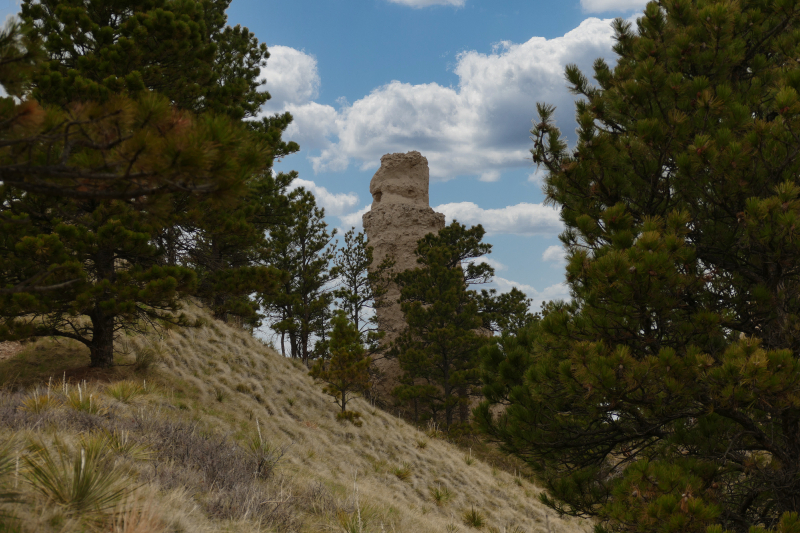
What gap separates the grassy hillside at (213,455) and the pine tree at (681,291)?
2715mm

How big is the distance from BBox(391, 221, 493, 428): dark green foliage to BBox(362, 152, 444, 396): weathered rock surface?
10.4 ft

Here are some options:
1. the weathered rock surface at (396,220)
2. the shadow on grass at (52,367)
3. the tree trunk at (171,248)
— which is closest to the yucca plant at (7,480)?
the shadow on grass at (52,367)

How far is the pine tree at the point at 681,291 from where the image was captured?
482 centimetres

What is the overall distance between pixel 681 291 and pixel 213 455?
5.76 m

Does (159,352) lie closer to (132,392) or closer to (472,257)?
(132,392)

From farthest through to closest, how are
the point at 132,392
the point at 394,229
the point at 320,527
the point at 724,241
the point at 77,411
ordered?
1. the point at 394,229
2. the point at 132,392
3. the point at 77,411
4. the point at 724,241
5. the point at 320,527

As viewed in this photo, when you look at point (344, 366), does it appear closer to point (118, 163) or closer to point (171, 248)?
point (171, 248)

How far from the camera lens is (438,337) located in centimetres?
2136

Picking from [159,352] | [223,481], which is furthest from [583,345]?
[159,352]

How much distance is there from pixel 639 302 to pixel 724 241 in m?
1.56

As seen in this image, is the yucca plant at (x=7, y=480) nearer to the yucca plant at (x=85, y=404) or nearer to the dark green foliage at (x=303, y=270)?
the yucca plant at (x=85, y=404)

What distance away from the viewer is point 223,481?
505 cm

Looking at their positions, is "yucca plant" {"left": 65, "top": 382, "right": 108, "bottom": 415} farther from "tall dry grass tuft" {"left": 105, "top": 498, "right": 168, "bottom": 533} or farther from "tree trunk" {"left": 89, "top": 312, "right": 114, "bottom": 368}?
"tall dry grass tuft" {"left": 105, "top": 498, "right": 168, "bottom": 533}

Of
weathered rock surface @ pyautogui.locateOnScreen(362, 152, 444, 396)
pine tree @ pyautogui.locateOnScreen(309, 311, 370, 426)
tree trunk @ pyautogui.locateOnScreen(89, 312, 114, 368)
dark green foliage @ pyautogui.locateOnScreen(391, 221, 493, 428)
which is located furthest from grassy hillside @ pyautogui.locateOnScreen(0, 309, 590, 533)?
weathered rock surface @ pyautogui.locateOnScreen(362, 152, 444, 396)
